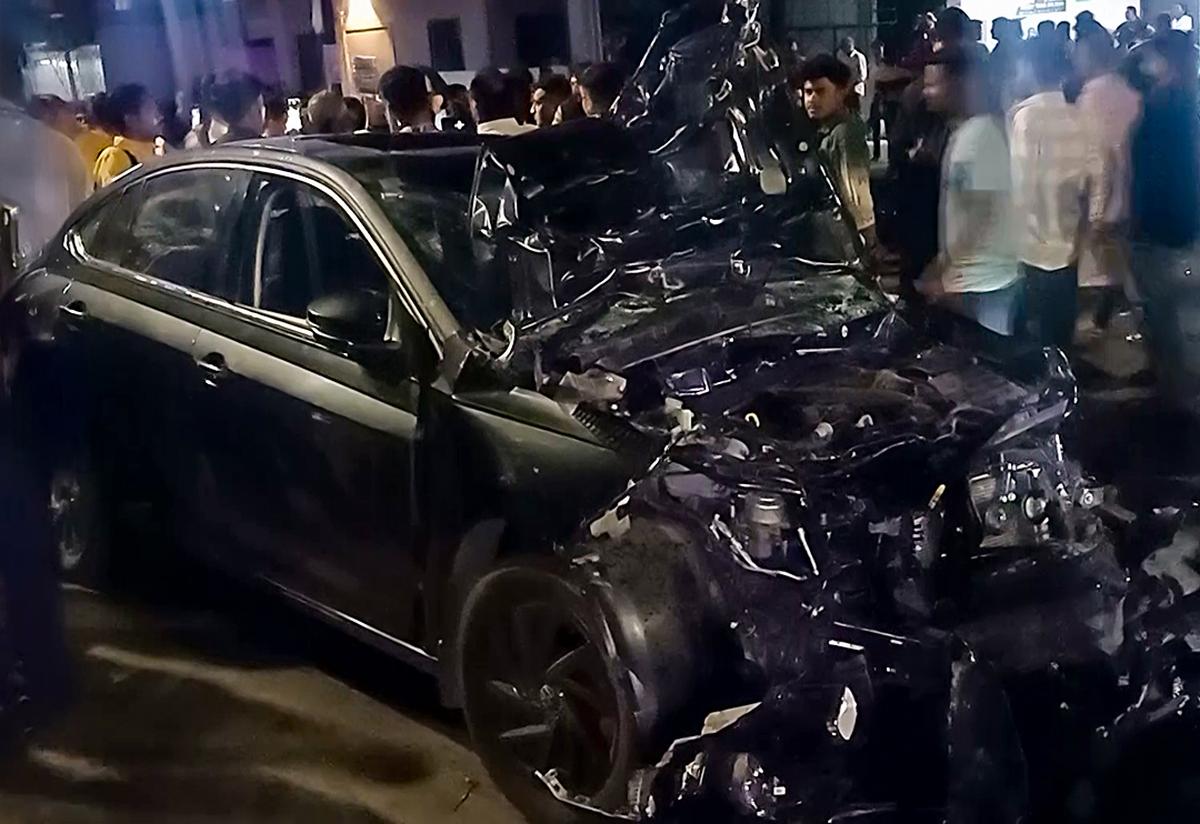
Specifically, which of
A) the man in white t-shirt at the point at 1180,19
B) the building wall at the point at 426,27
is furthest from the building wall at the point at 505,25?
the man in white t-shirt at the point at 1180,19

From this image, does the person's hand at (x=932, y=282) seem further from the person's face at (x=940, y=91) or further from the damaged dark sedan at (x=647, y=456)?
the person's face at (x=940, y=91)

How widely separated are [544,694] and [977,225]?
1.84ft

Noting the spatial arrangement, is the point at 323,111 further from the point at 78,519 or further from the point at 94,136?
the point at 78,519

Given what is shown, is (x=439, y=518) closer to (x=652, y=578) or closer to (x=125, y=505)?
(x=652, y=578)

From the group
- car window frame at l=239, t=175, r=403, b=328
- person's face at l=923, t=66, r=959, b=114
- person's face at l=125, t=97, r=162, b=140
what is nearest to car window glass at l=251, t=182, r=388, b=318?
car window frame at l=239, t=175, r=403, b=328

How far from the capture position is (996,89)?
1149 mm

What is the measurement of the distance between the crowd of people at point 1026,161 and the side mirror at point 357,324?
0.41 m

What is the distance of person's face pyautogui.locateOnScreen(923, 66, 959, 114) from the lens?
1145 millimetres

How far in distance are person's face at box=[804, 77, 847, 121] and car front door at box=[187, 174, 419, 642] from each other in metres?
0.40

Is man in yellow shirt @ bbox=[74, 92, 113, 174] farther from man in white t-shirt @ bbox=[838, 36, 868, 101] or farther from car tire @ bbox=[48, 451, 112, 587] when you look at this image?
man in white t-shirt @ bbox=[838, 36, 868, 101]

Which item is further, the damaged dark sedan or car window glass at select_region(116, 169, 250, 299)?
car window glass at select_region(116, 169, 250, 299)

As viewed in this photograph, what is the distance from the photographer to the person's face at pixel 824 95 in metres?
1.14

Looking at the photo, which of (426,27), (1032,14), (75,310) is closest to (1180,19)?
(1032,14)

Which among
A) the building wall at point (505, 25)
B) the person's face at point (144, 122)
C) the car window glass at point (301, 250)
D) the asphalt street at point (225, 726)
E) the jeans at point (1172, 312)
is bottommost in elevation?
the asphalt street at point (225, 726)
